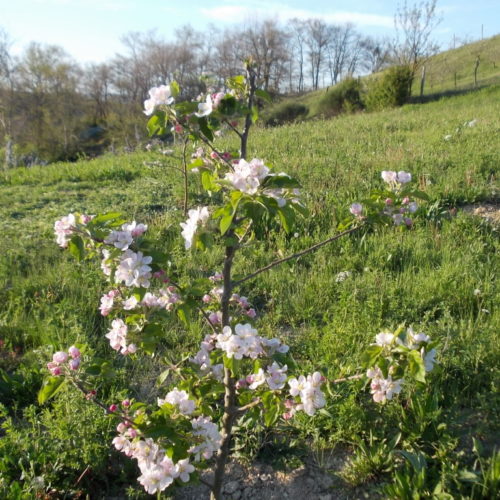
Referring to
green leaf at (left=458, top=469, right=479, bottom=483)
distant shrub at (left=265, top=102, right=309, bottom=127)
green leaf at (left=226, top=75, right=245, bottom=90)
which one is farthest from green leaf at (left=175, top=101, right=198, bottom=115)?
distant shrub at (left=265, top=102, right=309, bottom=127)

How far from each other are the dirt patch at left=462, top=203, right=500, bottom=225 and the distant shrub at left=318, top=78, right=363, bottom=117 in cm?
1989

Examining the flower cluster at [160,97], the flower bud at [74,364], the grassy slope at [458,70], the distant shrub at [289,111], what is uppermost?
the grassy slope at [458,70]

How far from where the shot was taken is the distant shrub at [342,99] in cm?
2388

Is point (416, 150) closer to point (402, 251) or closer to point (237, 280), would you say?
point (402, 251)

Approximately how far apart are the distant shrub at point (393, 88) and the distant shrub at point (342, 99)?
2.97 metres

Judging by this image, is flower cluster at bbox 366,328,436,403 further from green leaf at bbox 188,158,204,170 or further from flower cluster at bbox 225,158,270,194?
green leaf at bbox 188,158,204,170

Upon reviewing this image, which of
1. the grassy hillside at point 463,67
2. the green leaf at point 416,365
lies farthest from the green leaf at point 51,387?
the grassy hillside at point 463,67

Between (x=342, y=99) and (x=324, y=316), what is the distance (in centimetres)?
2411

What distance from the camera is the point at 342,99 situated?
81.5 feet

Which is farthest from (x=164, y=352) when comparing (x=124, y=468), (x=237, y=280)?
(x=237, y=280)

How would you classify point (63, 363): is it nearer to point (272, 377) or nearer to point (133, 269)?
point (133, 269)

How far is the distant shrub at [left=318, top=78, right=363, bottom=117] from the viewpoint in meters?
23.9

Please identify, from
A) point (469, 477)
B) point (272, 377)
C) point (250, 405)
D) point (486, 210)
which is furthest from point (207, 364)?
point (486, 210)

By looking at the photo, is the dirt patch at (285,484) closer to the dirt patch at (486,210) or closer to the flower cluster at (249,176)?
the flower cluster at (249,176)
